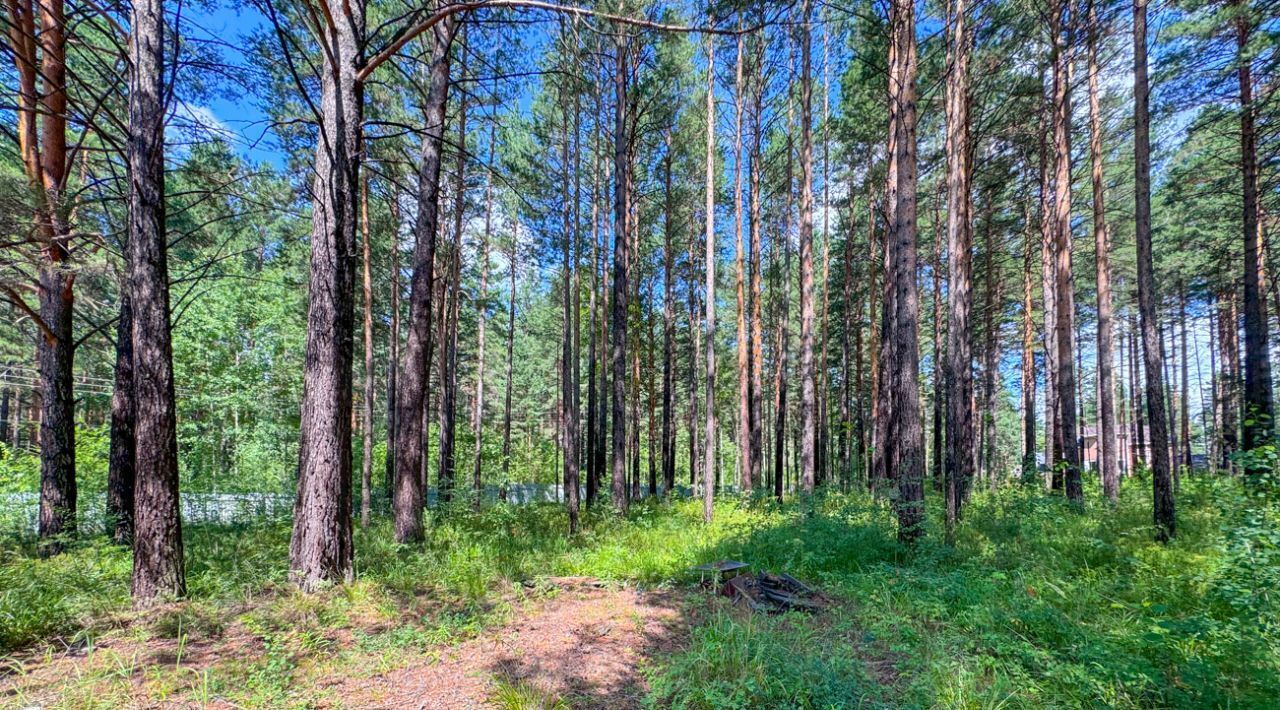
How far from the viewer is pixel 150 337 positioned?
434 cm

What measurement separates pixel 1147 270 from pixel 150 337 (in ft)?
41.0

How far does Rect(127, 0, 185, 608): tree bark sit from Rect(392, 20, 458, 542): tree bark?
2.93 metres

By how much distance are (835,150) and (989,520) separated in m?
12.9

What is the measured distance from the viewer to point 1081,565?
5.96 meters

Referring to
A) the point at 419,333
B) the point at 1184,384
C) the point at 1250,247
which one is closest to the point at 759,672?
the point at 419,333

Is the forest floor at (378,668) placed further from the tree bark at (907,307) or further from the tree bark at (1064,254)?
the tree bark at (1064,254)

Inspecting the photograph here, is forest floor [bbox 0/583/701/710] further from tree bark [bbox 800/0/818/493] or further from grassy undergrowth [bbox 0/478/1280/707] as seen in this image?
tree bark [bbox 800/0/818/493]

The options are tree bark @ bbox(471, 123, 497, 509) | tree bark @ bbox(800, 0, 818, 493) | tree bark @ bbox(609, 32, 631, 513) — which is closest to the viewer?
tree bark @ bbox(609, 32, 631, 513)

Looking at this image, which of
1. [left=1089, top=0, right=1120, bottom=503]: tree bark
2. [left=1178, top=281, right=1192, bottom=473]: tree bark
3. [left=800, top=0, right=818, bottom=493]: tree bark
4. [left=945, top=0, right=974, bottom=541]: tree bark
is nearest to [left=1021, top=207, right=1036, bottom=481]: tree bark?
[left=1089, top=0, right=1120, bottom=503]: tree bark

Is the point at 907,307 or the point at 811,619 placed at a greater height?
the point at 907,307

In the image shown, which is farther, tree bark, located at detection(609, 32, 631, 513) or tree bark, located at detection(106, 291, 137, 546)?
tree bark, located at detection(609, 32, 631, 513)

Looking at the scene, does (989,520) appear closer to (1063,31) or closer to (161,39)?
(1063,31)

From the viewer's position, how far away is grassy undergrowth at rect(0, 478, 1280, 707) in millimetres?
3066

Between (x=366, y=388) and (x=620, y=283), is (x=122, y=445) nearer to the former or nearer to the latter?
(x=366, y=388)
